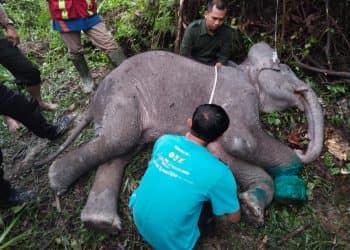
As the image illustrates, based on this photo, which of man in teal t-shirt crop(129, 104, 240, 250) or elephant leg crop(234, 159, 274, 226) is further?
elephant leg crop(234, 159, 274, 226)

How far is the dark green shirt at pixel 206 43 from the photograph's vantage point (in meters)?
4.54

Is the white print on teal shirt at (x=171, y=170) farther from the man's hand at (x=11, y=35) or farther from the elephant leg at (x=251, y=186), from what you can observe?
the man's hand at (x=11, y=35)

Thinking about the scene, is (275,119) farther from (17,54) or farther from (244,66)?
(17,54)

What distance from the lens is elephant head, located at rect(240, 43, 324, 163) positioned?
3949 mm

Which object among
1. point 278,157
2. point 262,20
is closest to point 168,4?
point 262,20

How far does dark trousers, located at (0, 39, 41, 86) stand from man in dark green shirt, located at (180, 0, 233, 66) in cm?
175

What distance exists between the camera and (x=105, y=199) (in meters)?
3.53

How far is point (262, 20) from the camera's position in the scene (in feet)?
16.7

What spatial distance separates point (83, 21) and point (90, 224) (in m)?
2.39

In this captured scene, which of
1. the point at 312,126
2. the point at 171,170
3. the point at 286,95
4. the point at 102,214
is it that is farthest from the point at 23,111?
the point at 312,126

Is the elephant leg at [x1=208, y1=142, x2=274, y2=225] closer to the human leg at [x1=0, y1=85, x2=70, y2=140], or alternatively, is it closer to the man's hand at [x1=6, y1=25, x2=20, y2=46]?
the human leg at [x1=0, y1=85, x2=70, y2=140]

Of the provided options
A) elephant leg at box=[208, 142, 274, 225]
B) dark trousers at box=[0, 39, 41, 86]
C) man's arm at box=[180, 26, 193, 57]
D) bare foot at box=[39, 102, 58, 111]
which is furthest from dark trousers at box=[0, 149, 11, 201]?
man's arm at box=[180, 26, 193, 57]

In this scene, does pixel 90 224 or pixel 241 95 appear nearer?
pixel 90 224

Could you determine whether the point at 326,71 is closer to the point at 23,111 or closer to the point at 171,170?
the point at 171,170
